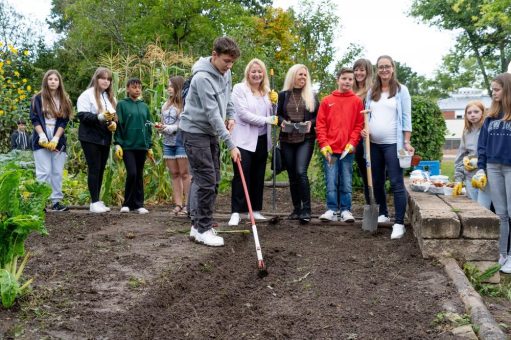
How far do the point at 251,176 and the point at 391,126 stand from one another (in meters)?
1.72

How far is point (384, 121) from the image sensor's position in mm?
5887

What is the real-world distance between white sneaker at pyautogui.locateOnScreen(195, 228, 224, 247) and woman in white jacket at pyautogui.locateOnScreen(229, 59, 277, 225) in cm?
96

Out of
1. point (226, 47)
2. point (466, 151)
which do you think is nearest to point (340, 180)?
point (466, 151)

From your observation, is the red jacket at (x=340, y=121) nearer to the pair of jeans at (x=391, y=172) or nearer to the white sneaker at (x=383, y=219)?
the pair of jeans at (x=391, y=172)

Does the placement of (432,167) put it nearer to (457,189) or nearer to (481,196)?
(457,189)

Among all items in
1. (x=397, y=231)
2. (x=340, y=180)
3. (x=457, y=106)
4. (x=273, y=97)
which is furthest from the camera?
(x=457, y=106)

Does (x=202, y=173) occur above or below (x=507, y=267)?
above

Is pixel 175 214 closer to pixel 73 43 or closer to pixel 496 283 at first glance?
Answer: pixel 496 283

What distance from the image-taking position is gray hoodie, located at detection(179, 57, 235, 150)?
5066 mm

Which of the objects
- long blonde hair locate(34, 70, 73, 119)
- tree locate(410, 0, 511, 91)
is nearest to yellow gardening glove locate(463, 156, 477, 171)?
long blonde hair locate(34, 70, 73, 119)

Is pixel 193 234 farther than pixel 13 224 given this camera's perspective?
Yes

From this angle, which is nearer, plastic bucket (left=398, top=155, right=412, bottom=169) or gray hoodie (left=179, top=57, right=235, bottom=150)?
gray hoodie (left=179, top=57, right=235, bottom=150)

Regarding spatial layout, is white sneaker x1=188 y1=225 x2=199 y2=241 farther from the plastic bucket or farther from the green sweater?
the plastic bucket

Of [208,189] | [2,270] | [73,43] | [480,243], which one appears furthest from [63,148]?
[73,43]
